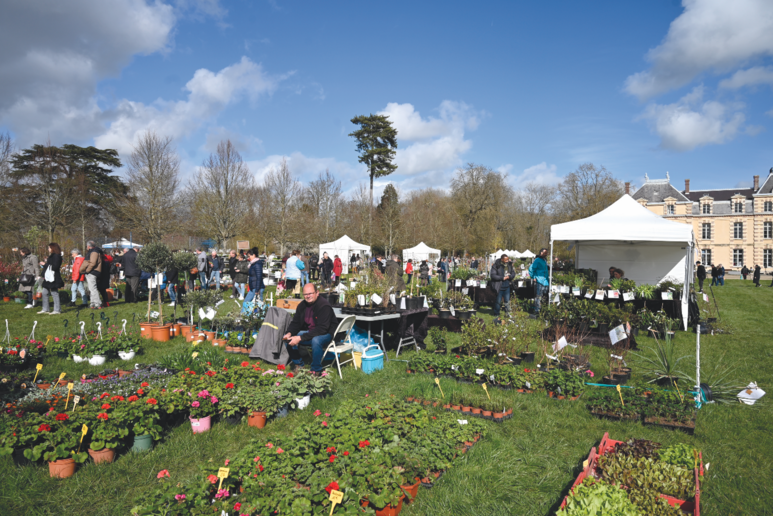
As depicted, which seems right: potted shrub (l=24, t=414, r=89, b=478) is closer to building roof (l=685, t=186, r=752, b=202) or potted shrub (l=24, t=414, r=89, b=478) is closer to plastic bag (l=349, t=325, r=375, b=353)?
plastic bag (l=349, t=325, r=375, b=353)

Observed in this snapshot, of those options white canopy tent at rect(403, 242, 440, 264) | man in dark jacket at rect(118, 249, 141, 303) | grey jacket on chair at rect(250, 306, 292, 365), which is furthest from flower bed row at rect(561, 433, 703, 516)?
white canopy tent at rect(403, 242, 440, 264)

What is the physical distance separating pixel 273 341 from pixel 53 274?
21.7 feet

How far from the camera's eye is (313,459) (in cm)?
276

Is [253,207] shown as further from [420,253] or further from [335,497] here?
[335,497]

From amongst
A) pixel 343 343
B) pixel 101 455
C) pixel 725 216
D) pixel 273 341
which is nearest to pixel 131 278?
pixel 273 341

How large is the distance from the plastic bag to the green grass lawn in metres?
1.17

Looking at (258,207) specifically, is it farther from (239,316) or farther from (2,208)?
(239,316)

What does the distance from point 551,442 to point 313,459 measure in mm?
2068

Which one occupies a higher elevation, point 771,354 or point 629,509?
point 629,509

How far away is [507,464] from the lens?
10.5 feet

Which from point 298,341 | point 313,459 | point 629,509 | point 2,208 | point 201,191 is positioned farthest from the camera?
point 201,191

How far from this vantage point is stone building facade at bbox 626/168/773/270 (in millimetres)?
45125

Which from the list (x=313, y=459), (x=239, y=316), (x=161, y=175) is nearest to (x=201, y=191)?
(x=161, y=175)

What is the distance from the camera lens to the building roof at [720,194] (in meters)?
47.7
